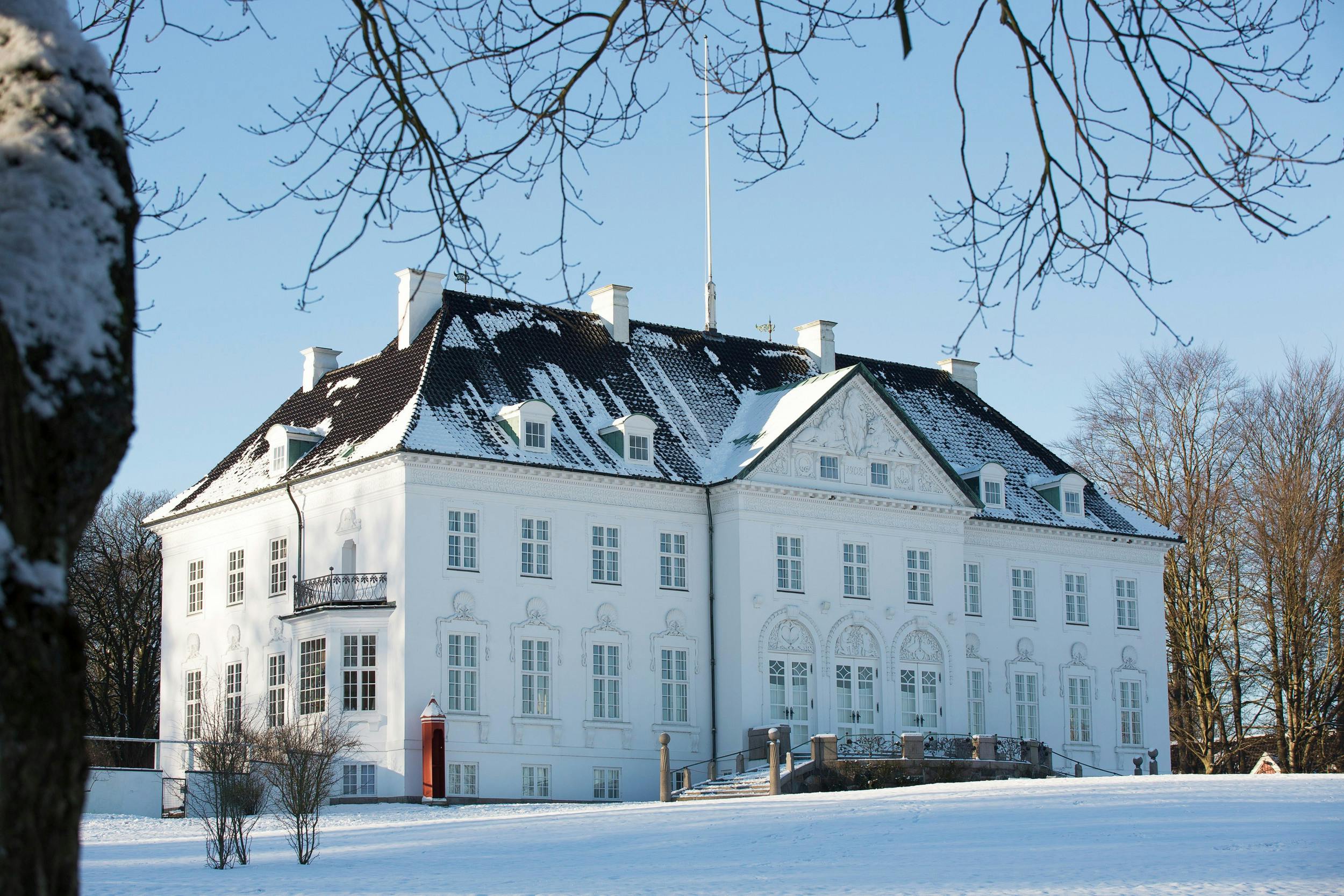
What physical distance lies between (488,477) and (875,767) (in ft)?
34.8

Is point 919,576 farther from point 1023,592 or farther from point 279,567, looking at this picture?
point 279,567

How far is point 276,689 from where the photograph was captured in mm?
39188

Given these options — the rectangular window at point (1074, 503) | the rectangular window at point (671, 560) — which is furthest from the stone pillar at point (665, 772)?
the rectangular window at point (1074, 503)

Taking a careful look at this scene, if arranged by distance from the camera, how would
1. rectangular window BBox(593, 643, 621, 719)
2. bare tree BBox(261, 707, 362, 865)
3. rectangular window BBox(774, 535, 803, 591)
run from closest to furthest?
bare tree BBox(261, 707, 362, 865)
rectangular window BBox(593, 643, 621, 719)
rectangular window BBox(774, 535, 803, 591)

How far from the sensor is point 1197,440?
179 feet

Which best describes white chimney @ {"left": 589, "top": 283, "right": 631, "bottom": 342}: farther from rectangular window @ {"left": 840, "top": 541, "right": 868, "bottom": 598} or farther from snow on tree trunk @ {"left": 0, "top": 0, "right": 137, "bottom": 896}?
snow on tree trunk @ {"left": 0, "top": 0, "right": 137, "bottom": 896}

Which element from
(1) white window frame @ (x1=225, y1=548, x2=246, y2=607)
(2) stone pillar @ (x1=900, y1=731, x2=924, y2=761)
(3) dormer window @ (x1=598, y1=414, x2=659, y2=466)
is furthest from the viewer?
(1) white window frame @ (x1=225, y1=548, x2=246, y2=607)

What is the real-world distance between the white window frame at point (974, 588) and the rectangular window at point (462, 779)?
595 inches

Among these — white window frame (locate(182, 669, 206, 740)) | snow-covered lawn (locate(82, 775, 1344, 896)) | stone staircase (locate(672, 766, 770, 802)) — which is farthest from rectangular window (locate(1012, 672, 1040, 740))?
white window frame (locate(182, 669, 206, 740))

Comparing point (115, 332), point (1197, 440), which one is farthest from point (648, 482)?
point (115, 332)

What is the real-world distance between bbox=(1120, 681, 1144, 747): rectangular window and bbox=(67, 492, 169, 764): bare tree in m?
31.3

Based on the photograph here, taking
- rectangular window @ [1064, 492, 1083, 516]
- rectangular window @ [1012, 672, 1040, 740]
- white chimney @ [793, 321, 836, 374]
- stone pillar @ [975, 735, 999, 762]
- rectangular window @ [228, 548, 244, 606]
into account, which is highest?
white chimney @ [793, 321, 836, 374]

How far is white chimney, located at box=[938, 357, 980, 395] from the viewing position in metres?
51.8

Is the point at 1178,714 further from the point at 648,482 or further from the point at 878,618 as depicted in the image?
the point at 648,482
